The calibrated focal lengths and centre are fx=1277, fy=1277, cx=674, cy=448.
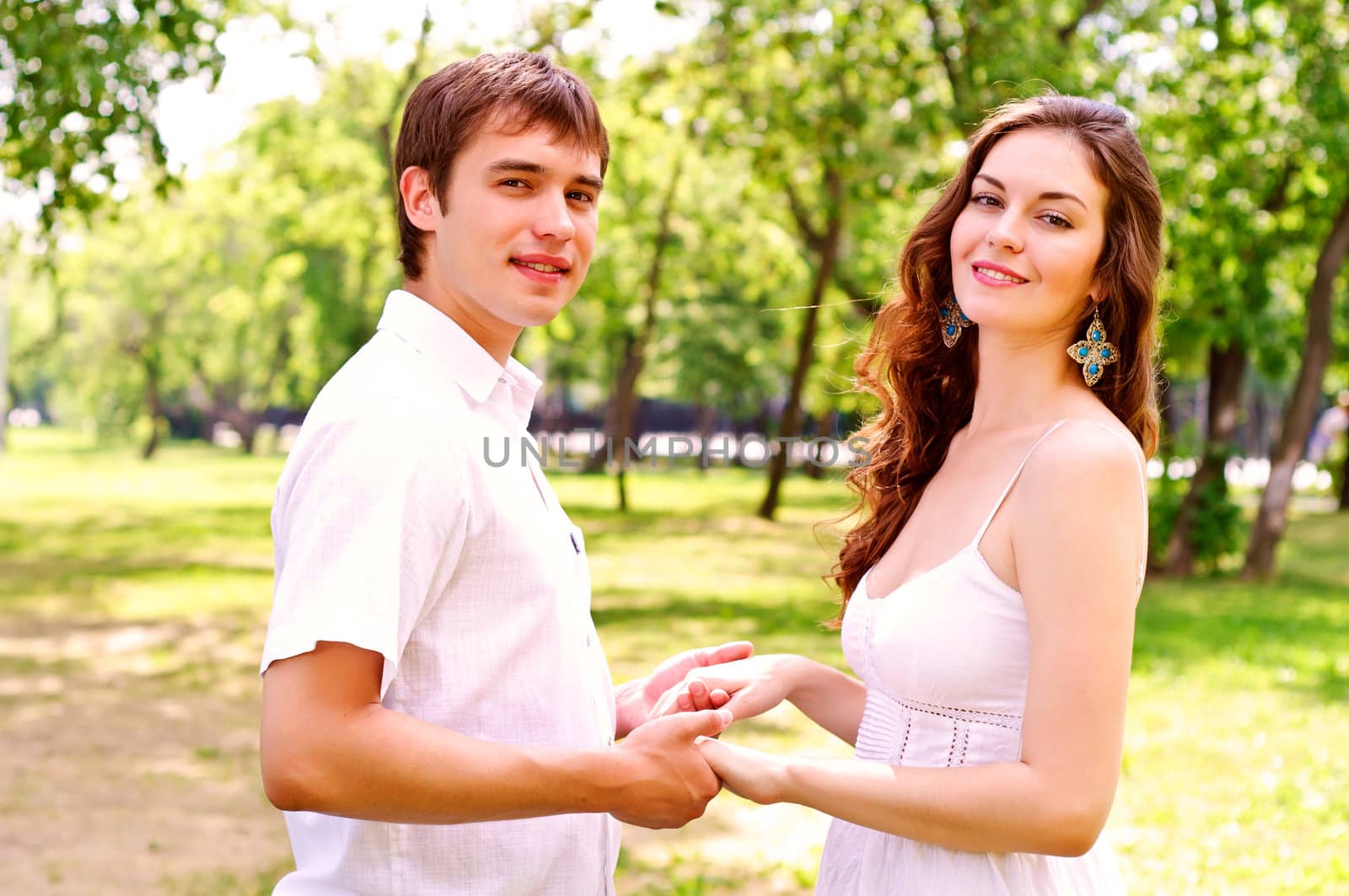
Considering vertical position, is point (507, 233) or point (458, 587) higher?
point (507, 233)

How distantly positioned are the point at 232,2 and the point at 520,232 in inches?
594

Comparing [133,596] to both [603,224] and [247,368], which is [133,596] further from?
[247,368]

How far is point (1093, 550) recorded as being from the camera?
2.18 metres

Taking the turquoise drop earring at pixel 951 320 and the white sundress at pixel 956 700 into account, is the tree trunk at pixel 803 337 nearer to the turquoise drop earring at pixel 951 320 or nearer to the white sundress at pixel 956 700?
the turquoise drop earring at pixel 951 320

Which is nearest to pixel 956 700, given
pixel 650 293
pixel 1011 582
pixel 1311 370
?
pixel 1011 582

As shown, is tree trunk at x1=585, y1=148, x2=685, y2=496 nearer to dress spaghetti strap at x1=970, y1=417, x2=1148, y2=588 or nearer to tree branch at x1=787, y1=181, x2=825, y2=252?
tree branch at x1=787, y1=181, x2=825, y2=252

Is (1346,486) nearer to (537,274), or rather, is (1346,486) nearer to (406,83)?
(406,83)

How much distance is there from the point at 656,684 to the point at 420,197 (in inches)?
46.8

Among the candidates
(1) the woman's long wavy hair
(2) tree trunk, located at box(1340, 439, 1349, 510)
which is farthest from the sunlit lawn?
(2) tree trunk, located at box(1340, 439, 1349, 510)

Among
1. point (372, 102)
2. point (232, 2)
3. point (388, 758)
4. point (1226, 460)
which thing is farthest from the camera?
point (372, 102)

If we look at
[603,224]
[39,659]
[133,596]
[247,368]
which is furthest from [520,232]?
[247,368]

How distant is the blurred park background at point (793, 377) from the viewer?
694cm

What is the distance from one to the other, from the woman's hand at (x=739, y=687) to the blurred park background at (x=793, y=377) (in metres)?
0.97

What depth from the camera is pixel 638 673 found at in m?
10.2
